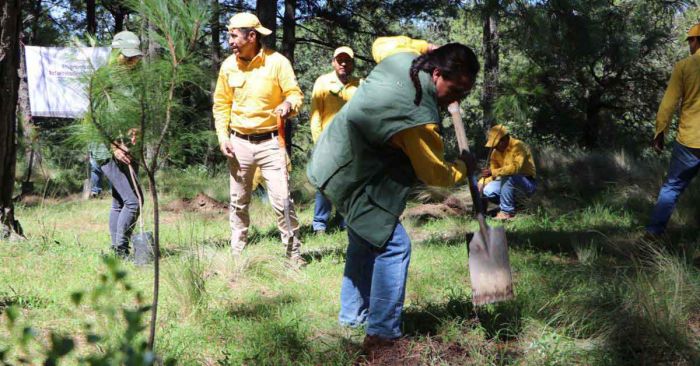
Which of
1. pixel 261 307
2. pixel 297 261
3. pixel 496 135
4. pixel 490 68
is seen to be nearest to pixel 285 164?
pixel 297 261

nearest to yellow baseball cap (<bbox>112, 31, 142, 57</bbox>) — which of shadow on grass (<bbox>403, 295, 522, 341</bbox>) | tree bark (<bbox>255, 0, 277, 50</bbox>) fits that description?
shadow on grass (<bbox>403, 295, 522, 341</bbox>)

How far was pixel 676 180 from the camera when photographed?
5.28 meters

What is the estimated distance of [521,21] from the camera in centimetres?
569

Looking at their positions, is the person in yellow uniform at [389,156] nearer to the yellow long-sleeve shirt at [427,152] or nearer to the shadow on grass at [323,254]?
the yellow long-sleeve shirt at [427,152]

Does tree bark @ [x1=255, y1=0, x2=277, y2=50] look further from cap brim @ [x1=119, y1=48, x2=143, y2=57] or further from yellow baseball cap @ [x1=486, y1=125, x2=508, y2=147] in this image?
cap brim @ [x1=119, y1=48, x2=143, y2=57]

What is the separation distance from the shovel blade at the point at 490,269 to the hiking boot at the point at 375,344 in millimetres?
463

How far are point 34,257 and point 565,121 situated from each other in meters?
12.9

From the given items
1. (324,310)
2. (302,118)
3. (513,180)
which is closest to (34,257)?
(324,310)

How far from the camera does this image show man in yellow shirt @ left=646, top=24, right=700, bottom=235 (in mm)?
5195

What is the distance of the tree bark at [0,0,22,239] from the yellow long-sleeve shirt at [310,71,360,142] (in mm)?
2664

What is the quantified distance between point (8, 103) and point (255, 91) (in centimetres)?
213

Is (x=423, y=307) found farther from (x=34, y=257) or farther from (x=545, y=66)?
(x=545, y=66)

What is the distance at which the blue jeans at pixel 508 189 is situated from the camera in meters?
7.50

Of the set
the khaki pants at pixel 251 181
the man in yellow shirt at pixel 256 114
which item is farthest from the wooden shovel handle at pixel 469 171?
the khaki pants at pixel 251 181
